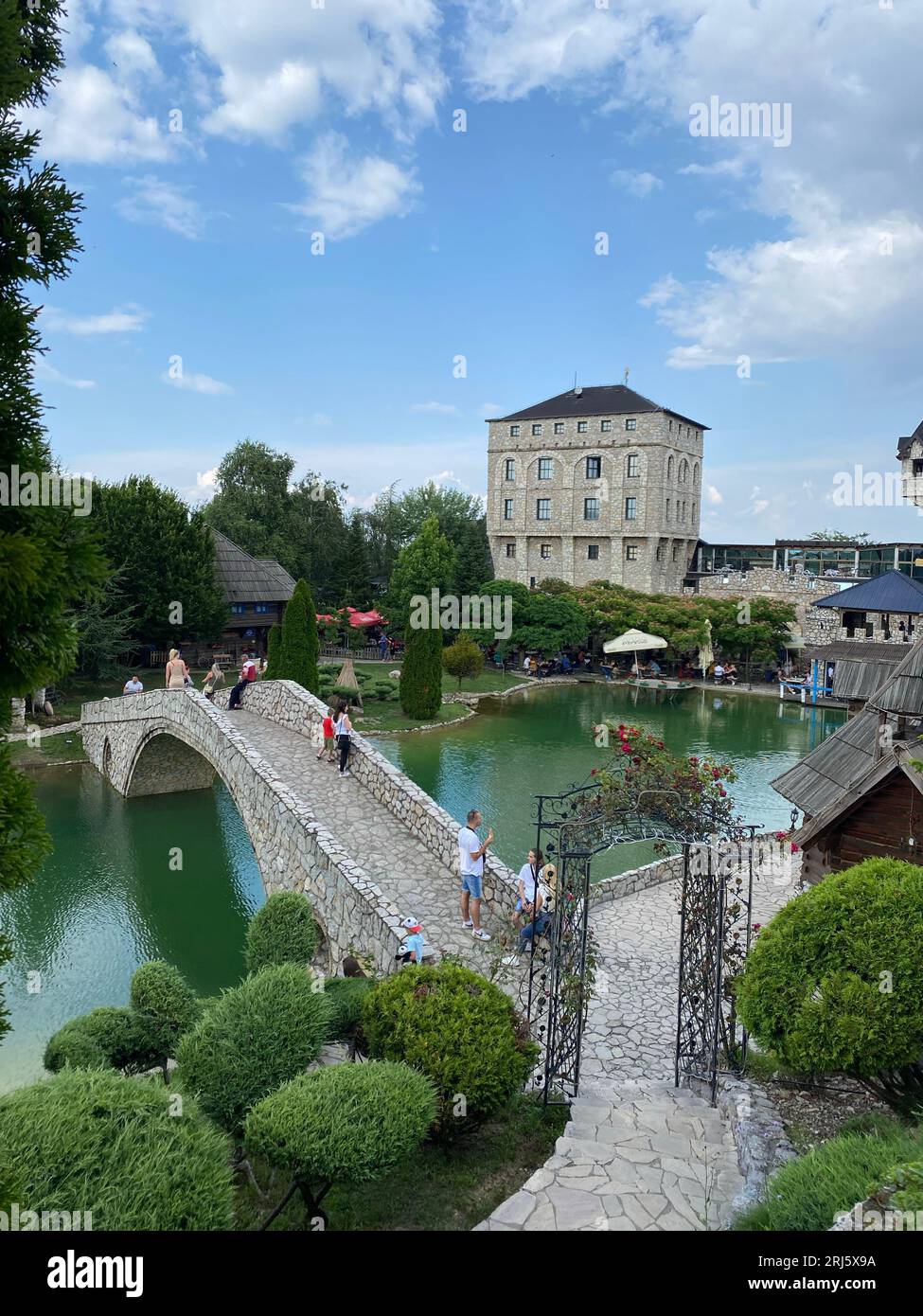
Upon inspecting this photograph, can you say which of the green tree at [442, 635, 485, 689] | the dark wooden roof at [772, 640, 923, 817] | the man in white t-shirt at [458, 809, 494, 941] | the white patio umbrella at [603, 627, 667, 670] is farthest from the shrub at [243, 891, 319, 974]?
Result: the white patio umbrella at [603, 627, 667, 670]

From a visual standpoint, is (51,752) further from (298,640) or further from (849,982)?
(849,982)

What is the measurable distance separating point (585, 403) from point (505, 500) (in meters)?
7.04

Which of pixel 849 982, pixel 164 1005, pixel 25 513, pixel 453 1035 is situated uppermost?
pixel 25 513

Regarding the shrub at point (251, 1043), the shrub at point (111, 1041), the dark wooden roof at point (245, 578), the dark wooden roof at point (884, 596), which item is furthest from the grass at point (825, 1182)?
the dark wooden roof at point (245, 578)

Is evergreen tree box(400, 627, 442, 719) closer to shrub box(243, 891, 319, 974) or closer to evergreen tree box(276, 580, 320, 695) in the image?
evergreen tree box(276, 580, 320, 695)

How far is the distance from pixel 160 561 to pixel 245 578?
6320 millimetres

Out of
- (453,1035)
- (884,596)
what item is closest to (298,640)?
(453,1035)

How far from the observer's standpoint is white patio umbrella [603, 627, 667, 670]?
38.2 metres

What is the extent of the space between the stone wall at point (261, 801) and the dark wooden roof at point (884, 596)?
78.7ft

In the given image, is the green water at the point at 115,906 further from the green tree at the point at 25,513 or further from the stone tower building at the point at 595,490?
the stone tower building at the point at 595,490

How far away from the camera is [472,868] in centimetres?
1039

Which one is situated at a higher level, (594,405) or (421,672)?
(594,405)
